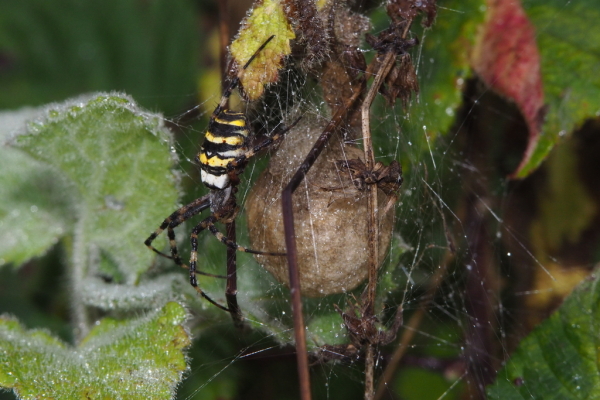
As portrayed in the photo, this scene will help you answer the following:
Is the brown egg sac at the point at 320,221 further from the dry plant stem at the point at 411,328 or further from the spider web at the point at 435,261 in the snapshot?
the dry plant stem at the point at 411,328

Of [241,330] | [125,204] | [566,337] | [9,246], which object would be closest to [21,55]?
[9,246]

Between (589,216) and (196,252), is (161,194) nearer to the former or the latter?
(196,252)

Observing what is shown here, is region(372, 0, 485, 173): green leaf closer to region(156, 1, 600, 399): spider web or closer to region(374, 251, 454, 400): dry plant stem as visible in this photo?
region(156, 1, 600, 399): spider web

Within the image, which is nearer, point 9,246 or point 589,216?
point 9,246

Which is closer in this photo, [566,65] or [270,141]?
[270,141]

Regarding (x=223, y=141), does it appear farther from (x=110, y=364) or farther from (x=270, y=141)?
(x=110, y=364)

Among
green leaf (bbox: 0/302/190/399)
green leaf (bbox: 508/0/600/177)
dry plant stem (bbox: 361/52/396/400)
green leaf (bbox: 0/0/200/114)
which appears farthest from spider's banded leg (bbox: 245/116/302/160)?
green leaf (bbox: 0/0/200/114)

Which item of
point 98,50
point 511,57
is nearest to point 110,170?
point 511,57
